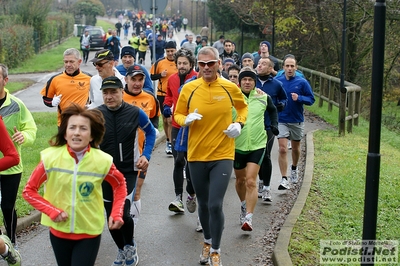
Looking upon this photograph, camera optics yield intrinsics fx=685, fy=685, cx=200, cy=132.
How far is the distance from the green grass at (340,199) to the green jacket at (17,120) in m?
2.82

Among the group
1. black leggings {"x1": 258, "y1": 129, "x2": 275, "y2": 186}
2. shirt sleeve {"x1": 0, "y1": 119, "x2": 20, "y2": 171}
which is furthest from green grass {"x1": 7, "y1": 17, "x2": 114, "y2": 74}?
shirt sleeve {"x1": 0, "y1": 119, "x2": 20, "y2": 171}

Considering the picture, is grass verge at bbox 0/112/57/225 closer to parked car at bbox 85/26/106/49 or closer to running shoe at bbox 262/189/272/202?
running shoe at bbox 262/189/272/202

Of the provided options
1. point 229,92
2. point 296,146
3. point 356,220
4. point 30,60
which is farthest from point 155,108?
point 30,60

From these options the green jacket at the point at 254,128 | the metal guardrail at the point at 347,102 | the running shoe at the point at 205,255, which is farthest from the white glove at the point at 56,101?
the metal guardrail at the point at 347,102

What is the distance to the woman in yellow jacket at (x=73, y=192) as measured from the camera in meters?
4.81

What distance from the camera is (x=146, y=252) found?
7.26 m

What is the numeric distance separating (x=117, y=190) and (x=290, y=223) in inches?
131

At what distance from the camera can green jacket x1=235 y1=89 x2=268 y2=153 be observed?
7949mm

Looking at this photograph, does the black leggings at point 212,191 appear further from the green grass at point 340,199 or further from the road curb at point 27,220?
the road curb at point 27,220

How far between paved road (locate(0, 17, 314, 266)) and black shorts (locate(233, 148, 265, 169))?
0.79 meters

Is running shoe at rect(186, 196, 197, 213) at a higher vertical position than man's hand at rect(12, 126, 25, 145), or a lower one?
lower

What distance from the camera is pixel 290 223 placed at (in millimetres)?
7949

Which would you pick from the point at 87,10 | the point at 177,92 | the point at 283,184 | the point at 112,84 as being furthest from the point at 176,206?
the point at 87,10

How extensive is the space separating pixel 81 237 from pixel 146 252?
2.49 meters
